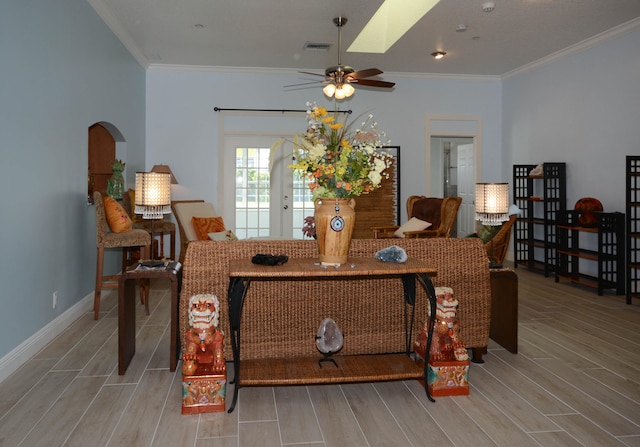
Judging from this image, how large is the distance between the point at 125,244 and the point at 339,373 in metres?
2.66

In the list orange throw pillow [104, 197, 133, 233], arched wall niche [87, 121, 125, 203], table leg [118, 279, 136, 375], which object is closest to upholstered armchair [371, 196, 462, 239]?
orange throw pillow [104, 197, 133, 233]

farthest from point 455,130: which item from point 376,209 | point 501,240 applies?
point 501,240

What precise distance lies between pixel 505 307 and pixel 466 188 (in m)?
5.98

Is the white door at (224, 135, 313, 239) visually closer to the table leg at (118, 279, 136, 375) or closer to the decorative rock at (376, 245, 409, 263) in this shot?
the table leg at (118, 279, 136, 375)

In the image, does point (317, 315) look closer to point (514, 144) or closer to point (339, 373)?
point (339, 373)

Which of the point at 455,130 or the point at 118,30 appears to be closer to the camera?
the point at 118,30

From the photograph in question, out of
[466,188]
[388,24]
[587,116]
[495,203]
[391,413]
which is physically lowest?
[391,413]

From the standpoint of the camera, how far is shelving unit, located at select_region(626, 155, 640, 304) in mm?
5336

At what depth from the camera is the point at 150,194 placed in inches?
171

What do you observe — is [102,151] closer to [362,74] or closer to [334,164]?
[362,74]

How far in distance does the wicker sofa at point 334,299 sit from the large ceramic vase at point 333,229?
33 centimetres

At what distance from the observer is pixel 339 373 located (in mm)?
2920


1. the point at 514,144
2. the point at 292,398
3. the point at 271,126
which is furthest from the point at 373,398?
the point at 514,144

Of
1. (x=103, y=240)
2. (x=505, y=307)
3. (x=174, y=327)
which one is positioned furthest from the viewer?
(x=103, y=240)
